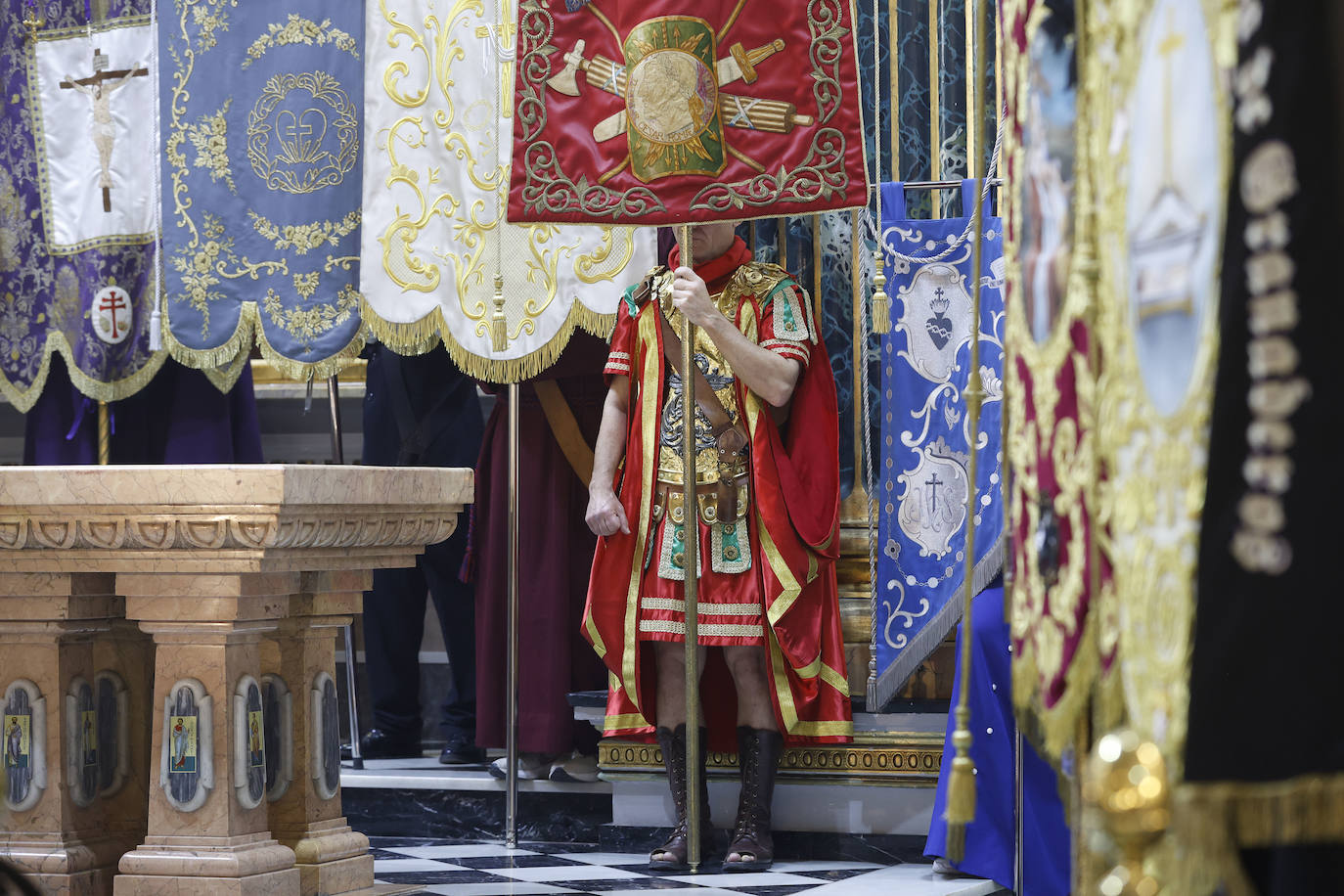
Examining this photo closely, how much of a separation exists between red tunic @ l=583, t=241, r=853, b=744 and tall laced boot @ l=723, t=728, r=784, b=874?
68 mm

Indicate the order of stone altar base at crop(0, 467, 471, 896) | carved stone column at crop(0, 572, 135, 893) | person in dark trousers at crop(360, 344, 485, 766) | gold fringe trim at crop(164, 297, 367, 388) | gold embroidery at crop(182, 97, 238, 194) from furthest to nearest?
person in dark trousers at crop(360, 344, 485, 766), gold embroidery at crop(182, 97, 238, 194), gold fringe trim at crop(164, 297, 367, 388), carved stone column at crop(0, 572, 135, 893), stone altar base at crop(0, 467, 471, 896)

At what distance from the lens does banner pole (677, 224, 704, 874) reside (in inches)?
150

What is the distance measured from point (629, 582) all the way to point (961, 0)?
175cm

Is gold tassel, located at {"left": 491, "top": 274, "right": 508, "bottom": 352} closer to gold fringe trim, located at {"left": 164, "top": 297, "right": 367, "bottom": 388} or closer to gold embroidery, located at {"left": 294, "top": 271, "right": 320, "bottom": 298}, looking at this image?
gold fringe trim, located at {"left": 164, "top": 297, "right": 367, "bottom": 388}

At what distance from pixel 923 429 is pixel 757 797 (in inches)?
40.0

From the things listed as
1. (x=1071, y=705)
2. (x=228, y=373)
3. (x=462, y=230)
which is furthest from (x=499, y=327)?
(x=1071, y=705)

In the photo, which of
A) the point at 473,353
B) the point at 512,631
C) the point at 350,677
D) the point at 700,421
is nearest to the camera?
the point at 700,421

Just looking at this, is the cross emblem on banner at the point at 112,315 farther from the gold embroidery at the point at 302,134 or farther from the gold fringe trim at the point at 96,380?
the gold embroidery at the point at 302,134

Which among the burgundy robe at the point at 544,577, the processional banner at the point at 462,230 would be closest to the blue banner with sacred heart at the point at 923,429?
the processional banner at the point at 462,230

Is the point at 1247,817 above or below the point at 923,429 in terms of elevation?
below

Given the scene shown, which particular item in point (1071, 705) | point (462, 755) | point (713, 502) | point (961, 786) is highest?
point (713, 502)

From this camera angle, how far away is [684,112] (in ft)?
Result: 12.6

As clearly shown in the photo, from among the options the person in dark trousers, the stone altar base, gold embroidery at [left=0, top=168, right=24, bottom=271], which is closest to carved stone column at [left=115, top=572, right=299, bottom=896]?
the stone altar base

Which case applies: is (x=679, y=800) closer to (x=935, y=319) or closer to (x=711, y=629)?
(x=711, y=629)
